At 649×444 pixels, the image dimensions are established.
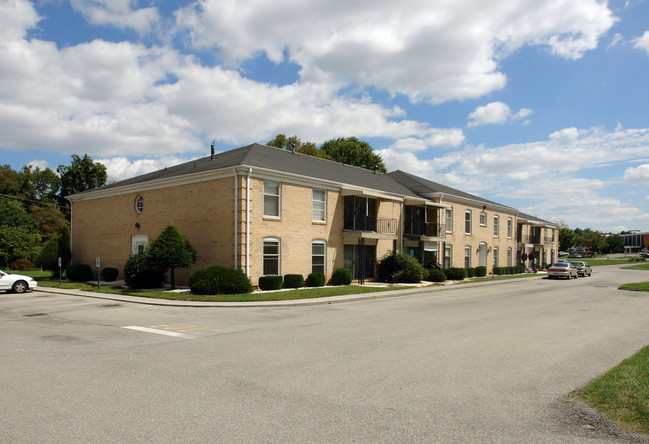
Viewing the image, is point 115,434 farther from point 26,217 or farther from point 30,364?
point 26,217

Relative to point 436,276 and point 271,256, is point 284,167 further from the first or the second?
point 436,276

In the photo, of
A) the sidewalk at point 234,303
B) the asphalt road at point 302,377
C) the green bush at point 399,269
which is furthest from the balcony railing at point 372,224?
the asphalt road at point 302,377

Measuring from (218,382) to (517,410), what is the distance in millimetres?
4121

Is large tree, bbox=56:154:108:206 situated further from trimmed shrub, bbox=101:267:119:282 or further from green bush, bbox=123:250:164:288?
green bush, bbox=123:250:164:288

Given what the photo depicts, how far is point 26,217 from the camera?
47812 millimetres

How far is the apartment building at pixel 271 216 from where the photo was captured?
22422 millimetres

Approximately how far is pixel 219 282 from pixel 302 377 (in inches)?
538

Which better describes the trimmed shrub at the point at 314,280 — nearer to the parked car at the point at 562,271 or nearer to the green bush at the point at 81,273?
the green bush at the point at 81,273

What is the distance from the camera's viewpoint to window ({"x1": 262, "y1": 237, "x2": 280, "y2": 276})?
75.6ft

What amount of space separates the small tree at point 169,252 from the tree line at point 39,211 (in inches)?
583

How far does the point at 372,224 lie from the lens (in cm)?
2920

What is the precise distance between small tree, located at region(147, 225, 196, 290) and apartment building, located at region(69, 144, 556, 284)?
5.46 ft

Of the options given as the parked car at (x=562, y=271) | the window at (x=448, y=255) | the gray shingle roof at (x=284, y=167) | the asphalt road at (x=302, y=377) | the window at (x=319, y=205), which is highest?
the gray shingle roof at (x=284, y=167)

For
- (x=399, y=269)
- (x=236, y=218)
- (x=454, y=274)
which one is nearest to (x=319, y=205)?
(x=236, y=218)
